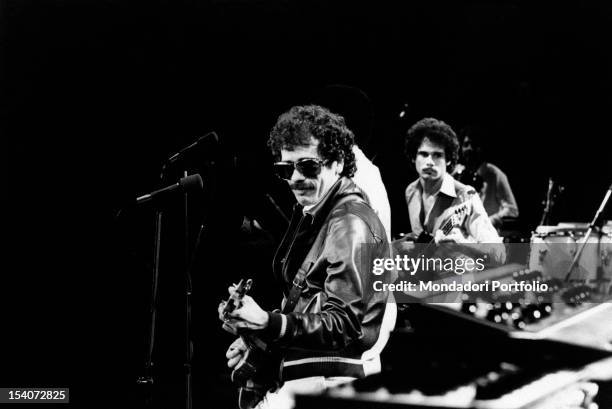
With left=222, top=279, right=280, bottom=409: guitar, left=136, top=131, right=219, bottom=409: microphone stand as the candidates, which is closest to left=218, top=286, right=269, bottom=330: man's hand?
left=222, top=279, right=280, bottom=409: guitar

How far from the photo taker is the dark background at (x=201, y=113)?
3111 mm

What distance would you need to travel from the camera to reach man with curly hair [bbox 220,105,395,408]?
205 centimetres

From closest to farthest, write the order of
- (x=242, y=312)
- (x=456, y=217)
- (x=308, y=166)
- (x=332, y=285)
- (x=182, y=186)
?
(x=242, y=312) → (x=332, y=285) → (x=308, y=166) → (x=182, y=186) → (x=456, y=217)

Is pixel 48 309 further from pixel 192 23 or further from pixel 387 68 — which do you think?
pixel 387 68

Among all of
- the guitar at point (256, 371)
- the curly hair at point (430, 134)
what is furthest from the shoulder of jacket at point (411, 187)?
the guitar at point (256, 371)

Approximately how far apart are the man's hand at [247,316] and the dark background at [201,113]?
40.7 inches

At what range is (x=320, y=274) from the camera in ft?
7.32

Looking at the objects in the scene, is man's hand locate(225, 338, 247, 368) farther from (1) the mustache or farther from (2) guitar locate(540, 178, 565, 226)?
(2) guitar locate(540, 178, 565, 226)

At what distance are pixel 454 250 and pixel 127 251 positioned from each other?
5.41 feet

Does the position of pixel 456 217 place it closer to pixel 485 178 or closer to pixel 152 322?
pixel 485 178

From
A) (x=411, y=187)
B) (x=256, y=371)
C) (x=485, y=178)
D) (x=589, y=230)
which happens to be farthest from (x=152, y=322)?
(x=589, y=230)

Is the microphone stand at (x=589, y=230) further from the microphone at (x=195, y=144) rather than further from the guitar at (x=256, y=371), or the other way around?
the microphone at (x=195, y=144)

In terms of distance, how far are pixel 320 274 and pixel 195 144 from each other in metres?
1.19

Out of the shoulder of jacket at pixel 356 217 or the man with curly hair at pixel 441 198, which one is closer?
the shoulder of jacket at pixel 356 217
